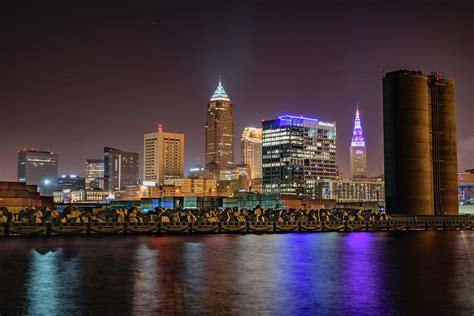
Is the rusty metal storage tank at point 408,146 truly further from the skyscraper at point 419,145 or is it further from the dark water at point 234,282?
the dark water at point 234,282

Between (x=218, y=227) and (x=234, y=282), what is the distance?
5009cm

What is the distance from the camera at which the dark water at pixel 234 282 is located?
2100 centimetres

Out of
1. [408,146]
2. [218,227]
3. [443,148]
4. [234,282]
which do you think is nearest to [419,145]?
[408,146]

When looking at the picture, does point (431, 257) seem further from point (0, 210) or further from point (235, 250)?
point (0, 210)

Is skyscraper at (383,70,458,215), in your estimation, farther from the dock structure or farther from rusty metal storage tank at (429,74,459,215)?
the dock structure

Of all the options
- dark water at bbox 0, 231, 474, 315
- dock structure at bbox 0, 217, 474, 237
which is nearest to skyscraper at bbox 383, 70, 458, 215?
dock structure at bbox 0, 217, 474, 237

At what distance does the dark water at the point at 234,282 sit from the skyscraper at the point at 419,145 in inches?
2292

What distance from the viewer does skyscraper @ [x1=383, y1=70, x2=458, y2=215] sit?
10012 cm

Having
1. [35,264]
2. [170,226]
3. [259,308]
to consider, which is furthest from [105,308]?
[170,226]

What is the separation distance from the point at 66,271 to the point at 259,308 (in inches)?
557

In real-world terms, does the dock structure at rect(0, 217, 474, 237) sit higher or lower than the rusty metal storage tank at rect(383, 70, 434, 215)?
lower

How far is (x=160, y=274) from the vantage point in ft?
99.0

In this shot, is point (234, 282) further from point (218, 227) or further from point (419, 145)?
point (419, 145)

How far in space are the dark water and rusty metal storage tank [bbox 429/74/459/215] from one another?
211 ft
